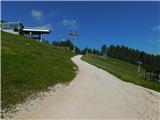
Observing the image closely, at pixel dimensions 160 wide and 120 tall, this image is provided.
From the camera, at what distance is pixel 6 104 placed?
18516mm

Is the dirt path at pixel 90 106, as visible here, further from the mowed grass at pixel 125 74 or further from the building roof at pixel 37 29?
the building roof at pixel 37 29

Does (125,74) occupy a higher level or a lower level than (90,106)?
lower

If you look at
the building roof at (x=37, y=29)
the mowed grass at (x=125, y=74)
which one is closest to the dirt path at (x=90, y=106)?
the mowed grass at (x=125, y=74)

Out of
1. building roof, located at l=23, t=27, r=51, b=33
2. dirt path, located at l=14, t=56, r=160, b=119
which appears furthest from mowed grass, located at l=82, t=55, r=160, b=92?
building roof, located at l=23, t=27, r=51, b=33

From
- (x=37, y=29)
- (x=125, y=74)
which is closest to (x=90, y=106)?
(x=125, y=74)

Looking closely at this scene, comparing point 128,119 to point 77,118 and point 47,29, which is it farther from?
point 47,29

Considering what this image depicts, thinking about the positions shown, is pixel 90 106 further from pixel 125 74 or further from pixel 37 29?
pixel 37 29

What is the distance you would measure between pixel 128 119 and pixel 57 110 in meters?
3.91

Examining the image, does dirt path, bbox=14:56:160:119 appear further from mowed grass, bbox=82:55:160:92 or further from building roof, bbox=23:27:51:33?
building roof, bbox=23:27:51:33

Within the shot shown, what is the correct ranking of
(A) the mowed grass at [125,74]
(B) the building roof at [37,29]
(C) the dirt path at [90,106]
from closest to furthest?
1. (C) the dirt path at [90,106]
2. (A) the mowed grass at [125,74]
3. (B) the building roof at [37,29]

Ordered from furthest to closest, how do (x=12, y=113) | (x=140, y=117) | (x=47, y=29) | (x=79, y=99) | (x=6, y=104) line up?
1. (x=47, y=29)
2. (x=79, y=99)
3. (x=140, y=117)
4. (x=6, y=104)
5. (x=12, y=113)

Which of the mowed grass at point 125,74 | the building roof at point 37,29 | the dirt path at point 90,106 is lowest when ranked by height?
the mowed grass at point 125,74

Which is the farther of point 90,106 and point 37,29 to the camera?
point 37,29

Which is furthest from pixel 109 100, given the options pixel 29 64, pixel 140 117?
pixel 29 64
